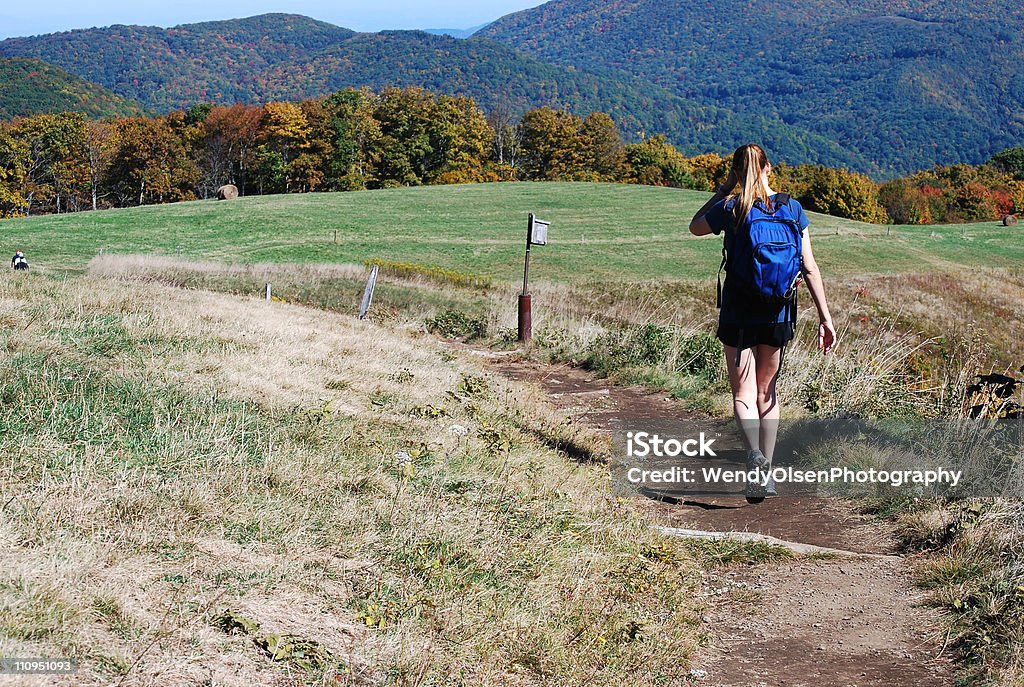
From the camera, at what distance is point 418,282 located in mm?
24562

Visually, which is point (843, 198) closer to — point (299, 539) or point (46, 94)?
point (299, 539)

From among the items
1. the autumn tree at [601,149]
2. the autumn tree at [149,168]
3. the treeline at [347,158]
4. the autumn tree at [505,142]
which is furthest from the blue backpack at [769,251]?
the autumn tree at [601,149]

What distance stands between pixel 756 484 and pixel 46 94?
529 ft

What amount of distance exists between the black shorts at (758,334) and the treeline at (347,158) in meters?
78.2

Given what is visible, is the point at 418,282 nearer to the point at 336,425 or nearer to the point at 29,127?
the point at 336,425

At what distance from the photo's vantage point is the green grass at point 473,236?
38.6 m

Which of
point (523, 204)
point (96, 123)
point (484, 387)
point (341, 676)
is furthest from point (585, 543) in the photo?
point (96, 123)

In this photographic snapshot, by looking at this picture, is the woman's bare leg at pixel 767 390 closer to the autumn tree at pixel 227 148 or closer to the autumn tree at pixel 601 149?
the autumn tree at pixel 227 148

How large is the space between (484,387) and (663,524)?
131 inches

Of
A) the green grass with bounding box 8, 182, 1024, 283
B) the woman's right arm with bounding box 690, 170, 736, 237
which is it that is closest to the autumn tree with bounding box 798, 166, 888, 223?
the green grass with bounding box 8, 182, 1024, 283

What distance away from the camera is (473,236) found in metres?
47.8

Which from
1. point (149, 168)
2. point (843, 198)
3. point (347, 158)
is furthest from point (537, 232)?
point (843, 198)

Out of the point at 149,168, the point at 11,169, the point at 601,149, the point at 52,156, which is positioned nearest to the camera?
the point at 11,169

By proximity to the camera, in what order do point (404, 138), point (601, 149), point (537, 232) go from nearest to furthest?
1. point (537, 232)
2. point (404, 138)
3. point (601, 149)
